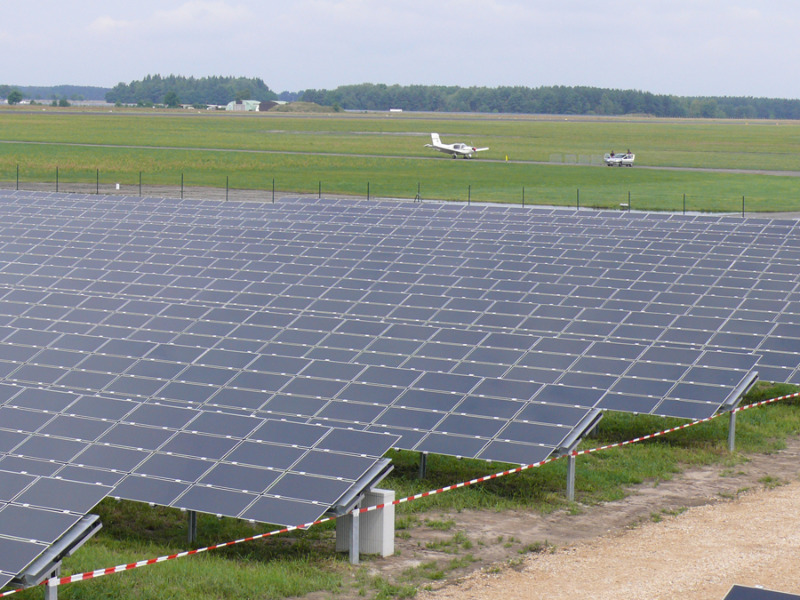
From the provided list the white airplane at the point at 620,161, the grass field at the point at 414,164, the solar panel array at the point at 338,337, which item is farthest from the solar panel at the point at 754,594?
the white airplane at the point at 620,161

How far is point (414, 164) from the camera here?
102m

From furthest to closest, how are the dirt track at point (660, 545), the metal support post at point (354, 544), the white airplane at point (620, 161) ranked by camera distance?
the white airplane at point (620, 161) → the metal support post at point (354, 544) → the dirt track at point (660, 545)

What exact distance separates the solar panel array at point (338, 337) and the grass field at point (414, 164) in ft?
97.3

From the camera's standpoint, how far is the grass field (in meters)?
77.5

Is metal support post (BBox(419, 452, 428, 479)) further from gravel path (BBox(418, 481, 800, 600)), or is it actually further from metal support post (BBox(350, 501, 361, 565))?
metal support post (BBox(350, 501, 361, 565))

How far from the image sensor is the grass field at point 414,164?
3051 inches

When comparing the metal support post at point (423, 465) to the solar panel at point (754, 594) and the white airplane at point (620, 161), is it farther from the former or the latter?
the white airplane at point (620, 161)

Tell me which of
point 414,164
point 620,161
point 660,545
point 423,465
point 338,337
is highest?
point 620,161

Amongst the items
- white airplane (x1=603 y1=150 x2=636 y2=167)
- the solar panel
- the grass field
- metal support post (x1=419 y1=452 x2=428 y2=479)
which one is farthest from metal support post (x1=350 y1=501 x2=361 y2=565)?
white airplane (x1=603 y1=150 x2=636 y2=167)

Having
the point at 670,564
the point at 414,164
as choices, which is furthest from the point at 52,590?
the point at 414,164

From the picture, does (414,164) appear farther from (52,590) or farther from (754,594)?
(52,590)

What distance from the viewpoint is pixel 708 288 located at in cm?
3023

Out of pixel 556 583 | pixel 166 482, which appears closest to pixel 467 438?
pixel 556 583

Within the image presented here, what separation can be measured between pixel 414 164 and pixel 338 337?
7788cm
